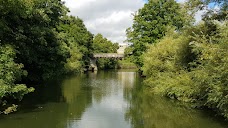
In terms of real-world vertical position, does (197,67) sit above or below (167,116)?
above

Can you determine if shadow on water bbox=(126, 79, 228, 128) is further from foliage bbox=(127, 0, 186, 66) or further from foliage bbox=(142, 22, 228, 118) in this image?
foliage bbox=(127, 0, 186, 66)

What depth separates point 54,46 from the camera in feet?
96.8

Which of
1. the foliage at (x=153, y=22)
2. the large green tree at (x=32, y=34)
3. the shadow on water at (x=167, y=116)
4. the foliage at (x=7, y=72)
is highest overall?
the foliage at (x=153, y=22)

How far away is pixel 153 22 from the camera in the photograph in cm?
4853

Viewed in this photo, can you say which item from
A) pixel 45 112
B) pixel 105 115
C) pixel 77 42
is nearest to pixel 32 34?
pixel 45 112

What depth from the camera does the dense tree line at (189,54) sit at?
1598 cm

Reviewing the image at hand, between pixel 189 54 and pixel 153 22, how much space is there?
23.6m

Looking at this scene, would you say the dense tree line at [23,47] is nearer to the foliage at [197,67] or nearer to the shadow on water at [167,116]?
the shadow on water at [167,116]

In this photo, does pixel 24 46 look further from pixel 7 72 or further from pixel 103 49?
pixel 103 49

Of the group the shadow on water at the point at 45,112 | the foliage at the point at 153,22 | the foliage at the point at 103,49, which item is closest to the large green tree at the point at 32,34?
the shadow on water at the point at 45,112

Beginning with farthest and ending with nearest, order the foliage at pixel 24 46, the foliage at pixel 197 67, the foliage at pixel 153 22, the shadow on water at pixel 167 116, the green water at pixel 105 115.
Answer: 1. the foliage at pixel 153 22
2. the shadow on water at pixel 167 116
3. the green water at pixel 105 115
4. the foliage at pixel 24 46
5. the foliage at pixel 197 67

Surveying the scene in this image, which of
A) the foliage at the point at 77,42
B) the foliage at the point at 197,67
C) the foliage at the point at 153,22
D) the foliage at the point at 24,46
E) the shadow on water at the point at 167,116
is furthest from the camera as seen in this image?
the foliage at the point at 77,42

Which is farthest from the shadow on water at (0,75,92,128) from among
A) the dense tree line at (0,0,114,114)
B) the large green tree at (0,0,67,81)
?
the large green tree at (0,0,67,81)

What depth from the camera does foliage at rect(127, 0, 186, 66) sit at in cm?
4839
